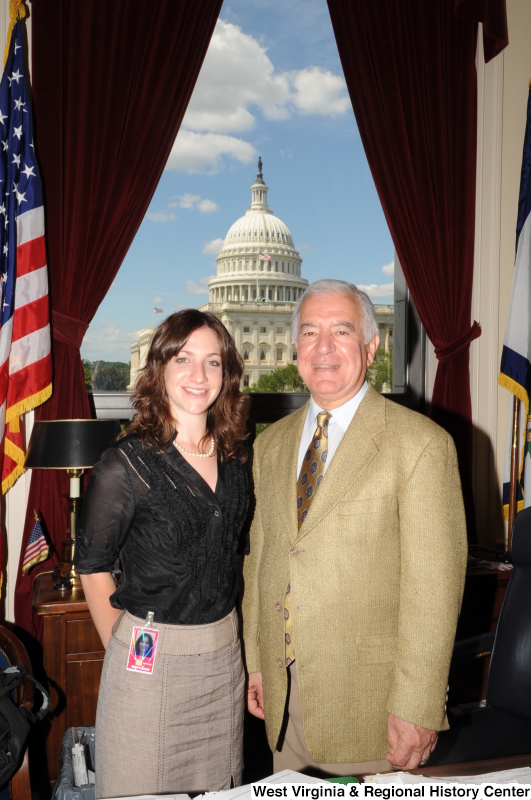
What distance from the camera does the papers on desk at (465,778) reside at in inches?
40.5

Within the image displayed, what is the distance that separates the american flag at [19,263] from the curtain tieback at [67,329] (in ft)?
0.28

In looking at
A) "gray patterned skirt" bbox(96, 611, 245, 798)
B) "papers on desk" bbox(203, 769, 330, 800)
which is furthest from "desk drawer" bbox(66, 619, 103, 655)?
"papers on desk" bbox(203, 769, 330, 800)

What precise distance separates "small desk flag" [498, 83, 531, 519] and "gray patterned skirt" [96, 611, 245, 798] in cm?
224

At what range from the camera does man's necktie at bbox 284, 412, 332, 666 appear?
158 cm

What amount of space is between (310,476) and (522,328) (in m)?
2.08

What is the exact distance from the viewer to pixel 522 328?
10.6 ft

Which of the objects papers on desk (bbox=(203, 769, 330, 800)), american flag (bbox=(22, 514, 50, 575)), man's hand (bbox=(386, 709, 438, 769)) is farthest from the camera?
american flag (bbox=(22, 514, 50, 575))

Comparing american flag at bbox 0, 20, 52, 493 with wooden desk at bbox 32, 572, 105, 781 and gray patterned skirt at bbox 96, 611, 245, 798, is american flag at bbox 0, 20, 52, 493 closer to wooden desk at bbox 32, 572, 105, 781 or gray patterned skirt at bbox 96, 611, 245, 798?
wooden desk at bbox 32, 572, 105, 781

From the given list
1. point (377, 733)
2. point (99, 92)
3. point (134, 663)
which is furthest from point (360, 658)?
point (99, 92)

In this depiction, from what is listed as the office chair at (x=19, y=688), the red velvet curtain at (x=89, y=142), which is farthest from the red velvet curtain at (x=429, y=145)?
the office chair at (x=19, y=688)

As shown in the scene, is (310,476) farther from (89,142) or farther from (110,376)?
(89,142)

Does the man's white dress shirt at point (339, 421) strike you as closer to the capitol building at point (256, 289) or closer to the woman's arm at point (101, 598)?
the woman's arm at point (101, 598)

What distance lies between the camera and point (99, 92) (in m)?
2.78

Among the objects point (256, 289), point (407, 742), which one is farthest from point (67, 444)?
point (407, 742)
